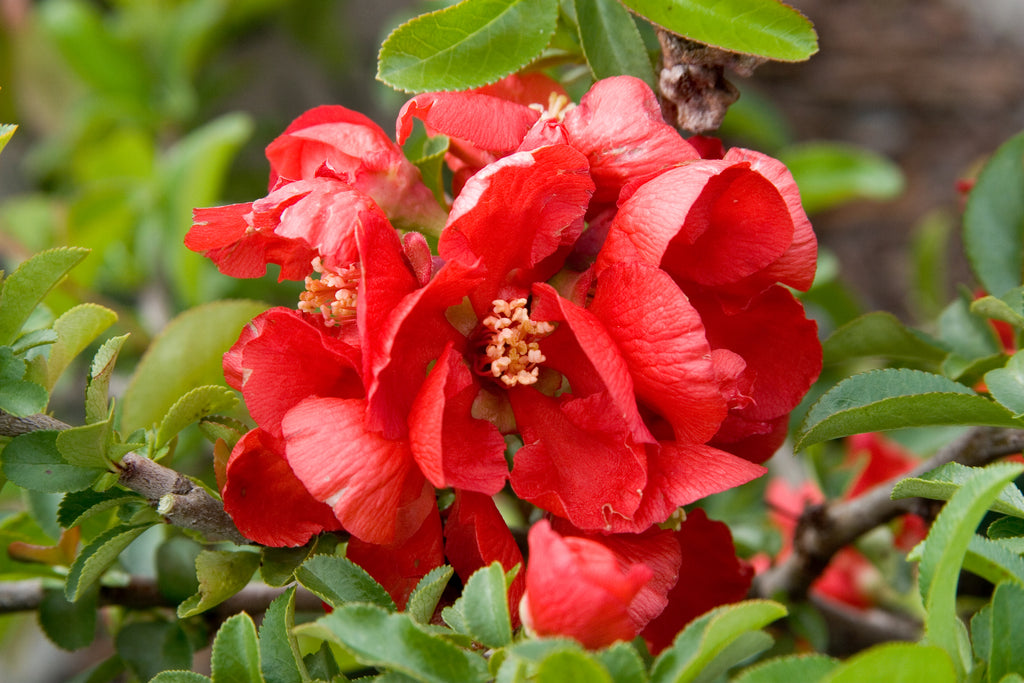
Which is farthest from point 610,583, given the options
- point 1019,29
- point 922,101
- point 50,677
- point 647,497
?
point 1019,29

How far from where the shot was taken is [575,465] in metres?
0.67

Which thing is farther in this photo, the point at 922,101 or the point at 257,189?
the point at 922,101

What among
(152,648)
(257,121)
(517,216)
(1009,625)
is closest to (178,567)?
(152,648)

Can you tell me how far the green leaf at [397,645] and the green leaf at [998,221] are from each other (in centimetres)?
74

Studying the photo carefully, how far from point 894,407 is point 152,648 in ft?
2.40

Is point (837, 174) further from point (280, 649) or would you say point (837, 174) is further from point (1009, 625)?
point (280, 649)

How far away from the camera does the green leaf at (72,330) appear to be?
74 cm

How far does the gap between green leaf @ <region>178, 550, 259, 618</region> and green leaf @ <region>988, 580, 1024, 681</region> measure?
1.82 ft

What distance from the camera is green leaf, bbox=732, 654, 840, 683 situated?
503 millimetres

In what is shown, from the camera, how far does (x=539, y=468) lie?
66 centimetres

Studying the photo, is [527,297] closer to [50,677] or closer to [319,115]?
[319,115]

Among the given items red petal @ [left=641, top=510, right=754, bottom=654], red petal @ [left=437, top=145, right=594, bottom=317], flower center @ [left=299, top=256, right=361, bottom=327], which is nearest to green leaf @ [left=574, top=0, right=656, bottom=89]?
red petal @ [left=437, top=145, right=594, bottom=317]

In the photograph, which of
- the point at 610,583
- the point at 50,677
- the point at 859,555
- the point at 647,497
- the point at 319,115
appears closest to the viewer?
the point at 610,583

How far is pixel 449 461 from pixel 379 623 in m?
0.12
